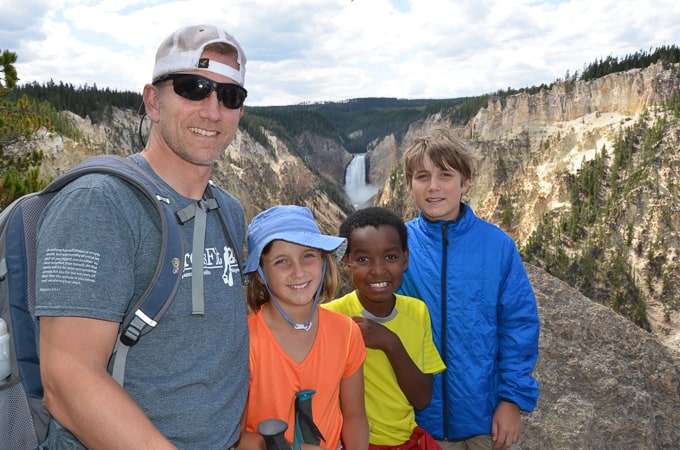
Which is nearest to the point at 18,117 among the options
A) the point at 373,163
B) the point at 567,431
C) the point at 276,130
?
the point at 567,431

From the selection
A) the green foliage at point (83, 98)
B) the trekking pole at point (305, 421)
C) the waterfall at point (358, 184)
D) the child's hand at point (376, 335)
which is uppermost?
the green foliage at point (83, 98)

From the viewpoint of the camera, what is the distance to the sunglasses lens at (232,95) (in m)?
2.03

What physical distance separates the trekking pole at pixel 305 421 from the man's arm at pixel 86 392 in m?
0.86

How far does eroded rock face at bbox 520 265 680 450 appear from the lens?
4.85m

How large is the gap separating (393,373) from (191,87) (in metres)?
1.78

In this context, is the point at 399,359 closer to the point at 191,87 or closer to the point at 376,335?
the point at 376,335

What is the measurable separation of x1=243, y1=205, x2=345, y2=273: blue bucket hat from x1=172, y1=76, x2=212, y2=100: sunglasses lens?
593 mm

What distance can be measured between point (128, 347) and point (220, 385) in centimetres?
41

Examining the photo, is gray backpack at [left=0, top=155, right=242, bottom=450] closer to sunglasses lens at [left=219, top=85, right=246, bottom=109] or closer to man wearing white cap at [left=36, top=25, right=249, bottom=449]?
man wearing white cap at [left=36, top=25, right=249, bottom=449]

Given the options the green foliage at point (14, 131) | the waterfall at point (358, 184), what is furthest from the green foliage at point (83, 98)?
the waterfall at point (358, 184)

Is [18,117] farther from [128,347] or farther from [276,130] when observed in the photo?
[276,130]

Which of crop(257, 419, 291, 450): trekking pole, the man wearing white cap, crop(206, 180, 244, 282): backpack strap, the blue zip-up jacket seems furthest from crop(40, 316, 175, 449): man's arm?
the blue zip-up jacket

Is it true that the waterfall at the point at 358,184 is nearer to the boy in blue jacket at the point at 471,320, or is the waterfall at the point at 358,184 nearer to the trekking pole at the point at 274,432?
the boy in blue jacket at the point at 471,320

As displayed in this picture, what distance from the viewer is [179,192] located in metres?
1.89
